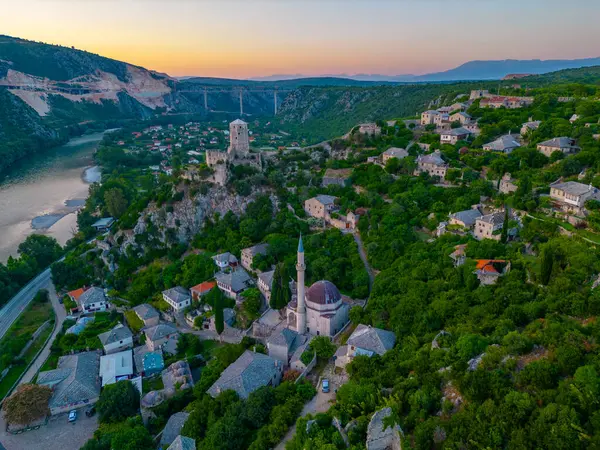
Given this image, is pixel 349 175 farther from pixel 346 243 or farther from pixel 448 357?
pixel 448 357

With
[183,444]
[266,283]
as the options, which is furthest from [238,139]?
[183,444]

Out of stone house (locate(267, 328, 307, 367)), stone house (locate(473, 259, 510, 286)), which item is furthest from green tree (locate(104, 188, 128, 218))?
stone house (locate(473, 259, 510, 286))

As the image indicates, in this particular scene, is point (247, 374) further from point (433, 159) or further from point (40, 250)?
point (40, 250)

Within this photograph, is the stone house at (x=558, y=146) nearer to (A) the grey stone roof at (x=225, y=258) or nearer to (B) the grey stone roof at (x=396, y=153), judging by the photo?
(B) the grey stone roof at (x=396, y=153)

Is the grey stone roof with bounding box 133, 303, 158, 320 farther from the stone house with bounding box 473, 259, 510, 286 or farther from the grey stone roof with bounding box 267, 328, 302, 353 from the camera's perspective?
the stone house with bounding box 473, 259, 510, 286

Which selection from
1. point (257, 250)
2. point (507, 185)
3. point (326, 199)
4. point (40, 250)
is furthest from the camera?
point (40, 250)
